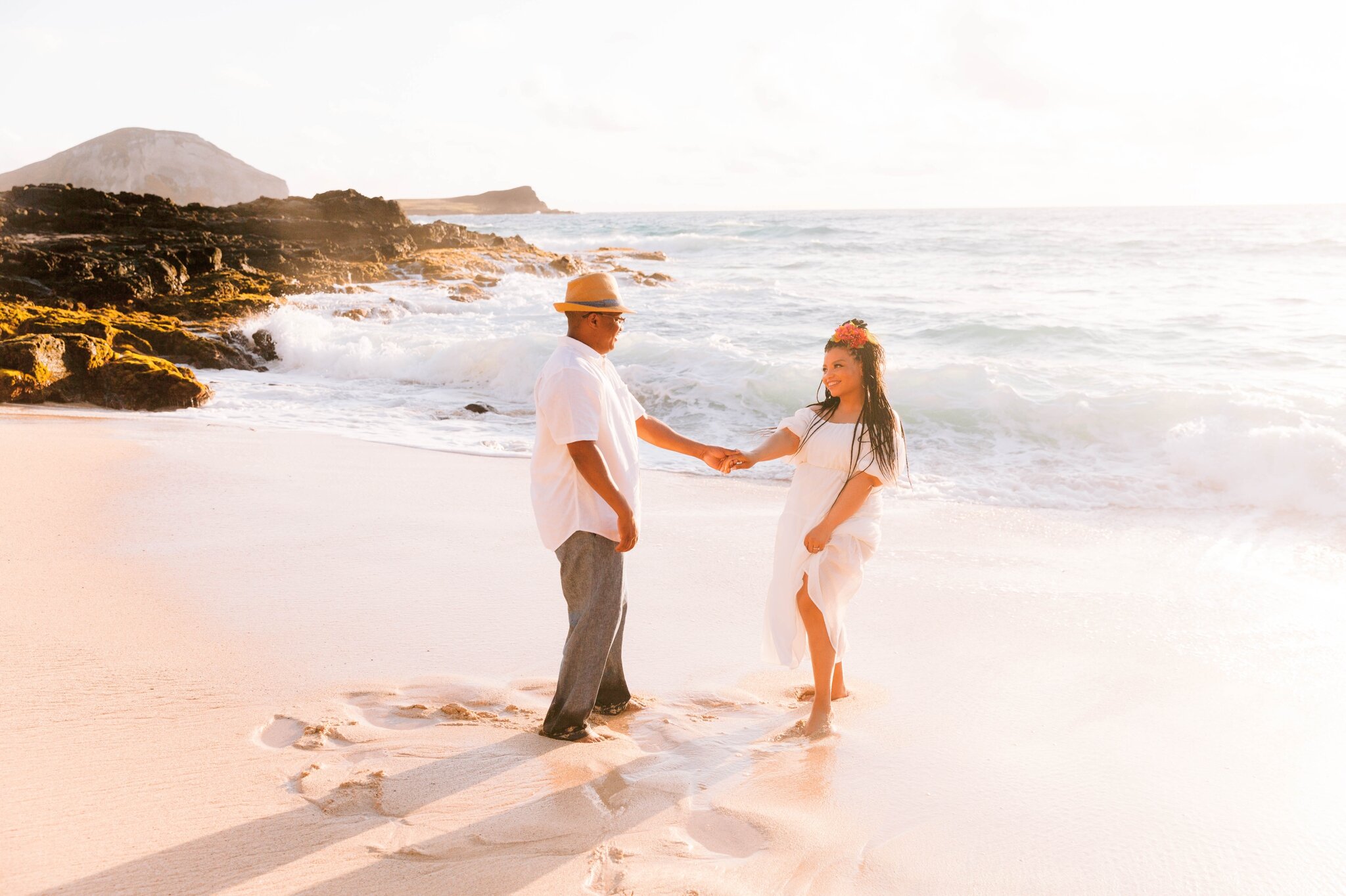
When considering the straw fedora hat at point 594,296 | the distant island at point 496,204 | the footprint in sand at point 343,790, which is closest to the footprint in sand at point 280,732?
the footprint in sand at point 343,790

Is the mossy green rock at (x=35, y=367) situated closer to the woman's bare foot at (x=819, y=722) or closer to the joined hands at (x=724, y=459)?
the joined hands at (x=724, y=459)

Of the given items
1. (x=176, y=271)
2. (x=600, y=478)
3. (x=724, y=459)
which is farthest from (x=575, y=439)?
(x=176, y=271)

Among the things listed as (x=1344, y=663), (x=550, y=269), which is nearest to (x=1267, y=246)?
(x=550, y=269)

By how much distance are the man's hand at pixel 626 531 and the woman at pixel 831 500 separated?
703 millimetres

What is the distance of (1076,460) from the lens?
30.1ft

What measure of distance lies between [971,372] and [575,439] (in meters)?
9.47

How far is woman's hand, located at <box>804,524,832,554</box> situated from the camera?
3691 mm

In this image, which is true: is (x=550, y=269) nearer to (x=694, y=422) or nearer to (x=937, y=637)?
(x=694, y=422)

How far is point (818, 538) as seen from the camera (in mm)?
3689

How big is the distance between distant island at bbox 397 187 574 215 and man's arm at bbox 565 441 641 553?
510 feet

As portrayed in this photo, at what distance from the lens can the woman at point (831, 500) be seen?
12.1 ft

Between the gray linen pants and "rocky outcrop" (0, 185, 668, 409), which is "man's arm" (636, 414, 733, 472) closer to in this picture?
the gray linen pants

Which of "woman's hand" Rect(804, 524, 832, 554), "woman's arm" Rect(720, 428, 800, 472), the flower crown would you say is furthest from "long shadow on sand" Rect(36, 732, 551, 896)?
the flower crown

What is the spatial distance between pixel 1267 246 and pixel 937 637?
1486 inches
